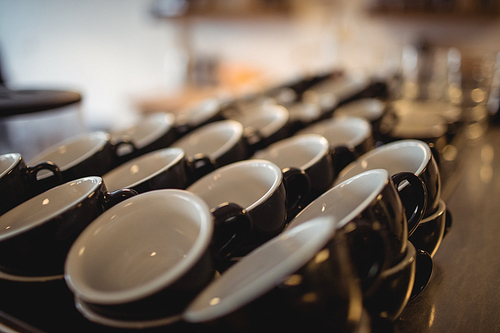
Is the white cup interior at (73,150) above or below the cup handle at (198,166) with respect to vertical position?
above

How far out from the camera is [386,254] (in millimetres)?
288

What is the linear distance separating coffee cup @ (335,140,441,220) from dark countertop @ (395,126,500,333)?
0.08m

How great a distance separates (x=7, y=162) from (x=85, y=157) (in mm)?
92

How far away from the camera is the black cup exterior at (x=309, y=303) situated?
0.76ft

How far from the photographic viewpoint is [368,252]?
0.29 metres

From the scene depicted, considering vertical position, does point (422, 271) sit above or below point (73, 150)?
below

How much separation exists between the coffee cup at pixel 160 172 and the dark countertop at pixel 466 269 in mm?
287

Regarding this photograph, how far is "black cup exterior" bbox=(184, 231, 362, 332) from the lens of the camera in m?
0.23

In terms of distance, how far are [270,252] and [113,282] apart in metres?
0.15

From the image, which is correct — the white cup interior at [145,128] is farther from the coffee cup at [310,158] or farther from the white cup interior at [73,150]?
the coffee cup at [310,158]

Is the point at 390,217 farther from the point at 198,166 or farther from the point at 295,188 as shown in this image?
the point at 198,166

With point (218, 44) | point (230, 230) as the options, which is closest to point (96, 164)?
point (230, 230)

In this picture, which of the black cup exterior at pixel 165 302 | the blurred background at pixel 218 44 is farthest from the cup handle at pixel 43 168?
the blurred background at pixel 218 44

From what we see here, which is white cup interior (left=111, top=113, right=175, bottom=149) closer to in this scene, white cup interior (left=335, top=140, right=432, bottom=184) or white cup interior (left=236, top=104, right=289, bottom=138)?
white cup interior (left=236, top=104, right=289, bottom=138)
